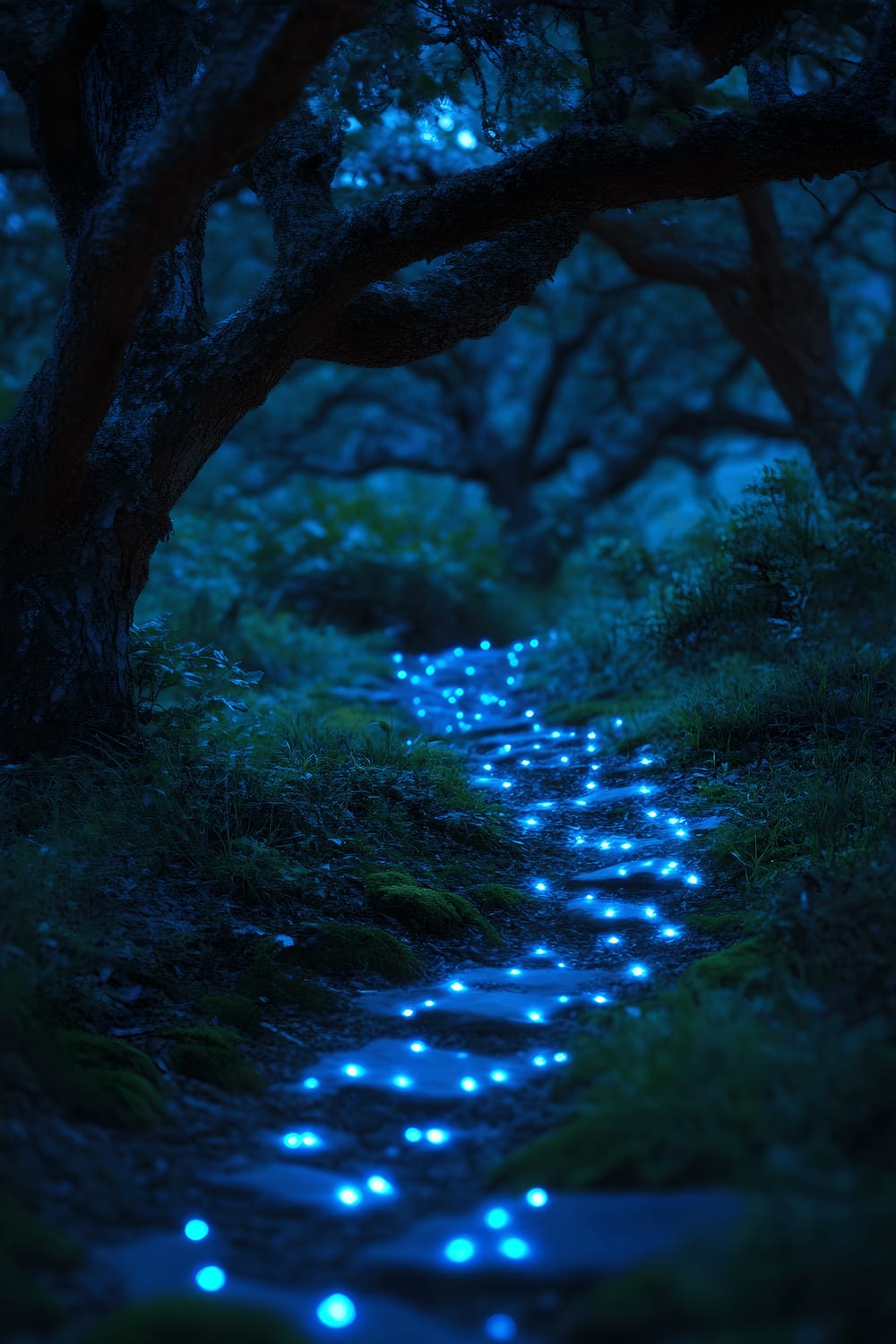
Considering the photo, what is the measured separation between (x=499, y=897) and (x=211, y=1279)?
2.53 metres

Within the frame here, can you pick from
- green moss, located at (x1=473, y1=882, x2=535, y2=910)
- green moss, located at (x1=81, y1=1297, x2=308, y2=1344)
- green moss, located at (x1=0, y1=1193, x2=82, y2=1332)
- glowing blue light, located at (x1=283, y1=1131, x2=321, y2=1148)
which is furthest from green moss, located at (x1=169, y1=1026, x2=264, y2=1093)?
green moss, located at (x1=473, y1=882, x2=535, y2=910)

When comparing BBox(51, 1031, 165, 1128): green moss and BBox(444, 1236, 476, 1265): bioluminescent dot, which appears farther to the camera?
BBox(51, 1031, 165, 1128): green moss

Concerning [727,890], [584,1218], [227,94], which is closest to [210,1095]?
[584,1218]

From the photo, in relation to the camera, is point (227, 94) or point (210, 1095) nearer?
point (210, 1095)

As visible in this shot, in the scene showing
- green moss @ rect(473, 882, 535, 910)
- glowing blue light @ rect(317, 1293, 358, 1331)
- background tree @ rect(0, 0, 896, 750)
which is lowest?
glowing blue light @ rect(317, 1293, 358, 1331)

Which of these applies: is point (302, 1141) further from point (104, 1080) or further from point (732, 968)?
point (732, 968)

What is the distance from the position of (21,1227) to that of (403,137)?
32.6ft

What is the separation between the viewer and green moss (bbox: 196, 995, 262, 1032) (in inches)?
135

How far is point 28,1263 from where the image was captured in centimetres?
208

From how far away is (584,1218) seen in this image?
217 centimetres

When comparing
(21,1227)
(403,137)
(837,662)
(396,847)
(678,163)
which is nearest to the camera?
(21,1227)

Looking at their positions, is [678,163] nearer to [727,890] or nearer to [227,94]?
[227,94]

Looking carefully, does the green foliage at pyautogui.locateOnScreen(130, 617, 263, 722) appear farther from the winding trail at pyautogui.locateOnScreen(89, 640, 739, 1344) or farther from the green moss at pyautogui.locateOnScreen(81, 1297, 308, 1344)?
the green moss at pyautogui.locateOnScreen(81, 1297, 308, 1344)

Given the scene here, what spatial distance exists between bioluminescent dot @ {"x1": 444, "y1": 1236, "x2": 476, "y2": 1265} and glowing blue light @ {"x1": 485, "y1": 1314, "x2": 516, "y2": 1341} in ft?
0.56
